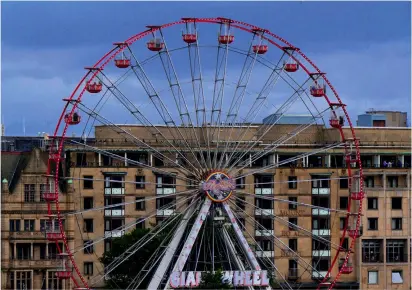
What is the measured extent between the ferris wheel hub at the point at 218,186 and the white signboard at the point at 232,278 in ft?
16.2

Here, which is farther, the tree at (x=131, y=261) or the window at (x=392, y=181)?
the window at (x=392, y=181)

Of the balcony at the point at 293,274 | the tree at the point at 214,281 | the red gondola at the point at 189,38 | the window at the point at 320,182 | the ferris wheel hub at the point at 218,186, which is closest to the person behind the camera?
the ferris wheel hub at the point at 218,186

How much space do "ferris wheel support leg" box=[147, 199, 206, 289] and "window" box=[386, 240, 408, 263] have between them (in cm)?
3333

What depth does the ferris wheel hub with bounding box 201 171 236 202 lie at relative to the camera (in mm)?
113562

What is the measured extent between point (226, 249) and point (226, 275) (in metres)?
1.98

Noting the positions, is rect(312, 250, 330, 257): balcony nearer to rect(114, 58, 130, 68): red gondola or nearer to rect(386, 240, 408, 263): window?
rect(386, 240, 408, 263): window

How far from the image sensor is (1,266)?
455ft

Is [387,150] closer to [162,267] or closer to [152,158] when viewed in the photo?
[152,158]

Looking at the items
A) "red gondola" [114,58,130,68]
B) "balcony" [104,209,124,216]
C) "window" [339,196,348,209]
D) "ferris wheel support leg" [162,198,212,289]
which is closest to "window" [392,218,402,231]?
"window" [339,196,348,209]

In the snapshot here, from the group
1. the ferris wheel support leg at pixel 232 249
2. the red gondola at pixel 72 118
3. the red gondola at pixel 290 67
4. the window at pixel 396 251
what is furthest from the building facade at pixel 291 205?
the red gondola at pixel 72 118

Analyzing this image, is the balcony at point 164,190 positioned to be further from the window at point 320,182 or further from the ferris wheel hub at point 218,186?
the ferris wheel hub at point 218,186

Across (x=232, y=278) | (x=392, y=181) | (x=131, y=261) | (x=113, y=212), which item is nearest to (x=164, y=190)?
(x=113, y=212)

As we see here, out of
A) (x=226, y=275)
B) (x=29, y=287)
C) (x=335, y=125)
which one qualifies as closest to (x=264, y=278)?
(x=226, y=275)

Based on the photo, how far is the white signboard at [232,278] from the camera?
11394 cm
